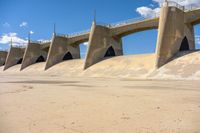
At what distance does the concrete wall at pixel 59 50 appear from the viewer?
2074 inches

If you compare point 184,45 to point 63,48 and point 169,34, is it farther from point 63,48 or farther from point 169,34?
point 63,48

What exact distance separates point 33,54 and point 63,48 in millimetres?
10594

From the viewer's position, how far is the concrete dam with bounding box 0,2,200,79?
30.2m

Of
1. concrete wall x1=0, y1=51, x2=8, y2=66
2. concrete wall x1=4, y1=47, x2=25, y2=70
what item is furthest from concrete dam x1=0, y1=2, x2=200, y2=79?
concrete wall x1=0, y1=51, x2=8, y2=66

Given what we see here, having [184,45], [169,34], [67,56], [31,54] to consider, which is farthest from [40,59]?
[169,34]

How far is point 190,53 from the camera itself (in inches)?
1238

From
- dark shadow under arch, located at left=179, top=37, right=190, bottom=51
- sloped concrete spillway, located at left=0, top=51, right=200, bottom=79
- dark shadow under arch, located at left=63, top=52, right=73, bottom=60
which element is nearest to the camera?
sloped concrete spillway, located at left=0, top=51, right=200, bottom=79

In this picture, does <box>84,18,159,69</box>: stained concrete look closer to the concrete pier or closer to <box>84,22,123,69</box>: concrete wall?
<box>84,22,123,69</box>: concrete wall

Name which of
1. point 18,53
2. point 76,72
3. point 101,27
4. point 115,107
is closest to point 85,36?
point 101,27

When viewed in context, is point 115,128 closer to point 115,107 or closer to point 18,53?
point 115,107

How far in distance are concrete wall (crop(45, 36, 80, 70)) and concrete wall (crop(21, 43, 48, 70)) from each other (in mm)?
10009

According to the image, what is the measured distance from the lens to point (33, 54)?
6184 cm

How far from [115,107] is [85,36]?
44.1 meters

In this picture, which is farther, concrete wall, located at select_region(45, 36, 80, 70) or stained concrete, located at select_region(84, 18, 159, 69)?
concrete wall, located at select_region(45, 36, 80, 70)
